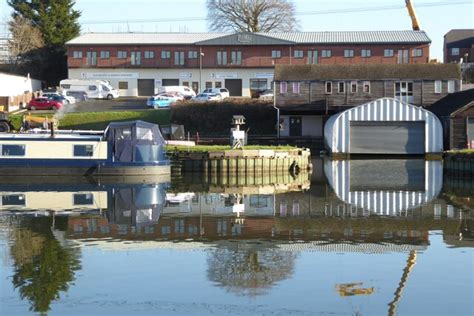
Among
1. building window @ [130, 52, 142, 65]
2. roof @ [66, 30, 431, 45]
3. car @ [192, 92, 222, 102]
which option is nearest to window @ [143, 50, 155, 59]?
building window @ [130, 52, 142, 65]

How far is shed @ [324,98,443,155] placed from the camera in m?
55.3

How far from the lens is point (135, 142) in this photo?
39688 millimetres

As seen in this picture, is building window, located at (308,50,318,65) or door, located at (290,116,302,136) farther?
building window, located at (308,50,318,65)

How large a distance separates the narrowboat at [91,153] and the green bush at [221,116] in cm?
2637

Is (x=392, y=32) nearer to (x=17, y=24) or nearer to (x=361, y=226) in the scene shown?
(x=17, y=24)

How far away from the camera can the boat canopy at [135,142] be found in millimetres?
39750

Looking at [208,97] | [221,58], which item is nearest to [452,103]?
[208,97]

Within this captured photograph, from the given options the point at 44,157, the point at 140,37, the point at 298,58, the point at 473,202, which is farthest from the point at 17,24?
the point at 473,202

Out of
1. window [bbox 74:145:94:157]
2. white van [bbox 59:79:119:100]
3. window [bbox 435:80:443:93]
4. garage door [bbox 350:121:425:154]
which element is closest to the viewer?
window [bbox 74:145:94:157]

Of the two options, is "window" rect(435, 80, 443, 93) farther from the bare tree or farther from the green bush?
the bare tree

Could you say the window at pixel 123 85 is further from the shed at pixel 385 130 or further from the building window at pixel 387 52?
the shed at pixel 385 130

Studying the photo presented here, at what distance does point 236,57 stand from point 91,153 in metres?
48.4

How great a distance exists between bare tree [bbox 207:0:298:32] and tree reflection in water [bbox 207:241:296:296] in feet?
266

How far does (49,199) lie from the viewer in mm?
31734
